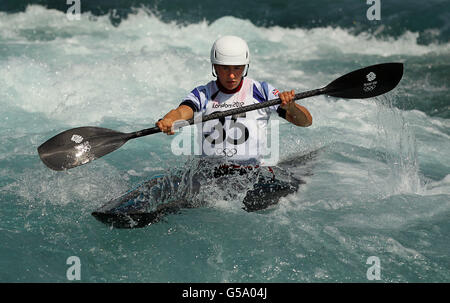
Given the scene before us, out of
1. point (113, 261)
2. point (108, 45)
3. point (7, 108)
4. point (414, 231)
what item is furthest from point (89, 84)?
point (414, 231)

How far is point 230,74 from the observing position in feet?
12.9

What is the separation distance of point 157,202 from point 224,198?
0.56 meters

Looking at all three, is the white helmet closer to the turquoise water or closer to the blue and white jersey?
the blue and white jersey

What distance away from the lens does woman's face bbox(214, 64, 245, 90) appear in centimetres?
392

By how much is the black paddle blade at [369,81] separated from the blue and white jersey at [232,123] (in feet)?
2.55

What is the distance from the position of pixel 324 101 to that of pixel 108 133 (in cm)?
436

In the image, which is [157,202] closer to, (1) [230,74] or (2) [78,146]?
(2) [78,146]

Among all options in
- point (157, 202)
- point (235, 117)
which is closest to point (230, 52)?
point (235, 117)

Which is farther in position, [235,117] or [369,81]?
[369,81]

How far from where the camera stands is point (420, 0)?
12.8 m

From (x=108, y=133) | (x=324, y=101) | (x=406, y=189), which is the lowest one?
(x=406, y=189)

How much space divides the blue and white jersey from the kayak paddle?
0.56ft

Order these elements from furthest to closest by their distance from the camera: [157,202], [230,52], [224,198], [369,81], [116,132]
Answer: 1. [369,81]
2. [116,132]
3. [224,198]
4. [157,202]
5. [230,52]

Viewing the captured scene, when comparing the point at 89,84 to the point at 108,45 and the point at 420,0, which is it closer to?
the point at 108,45
